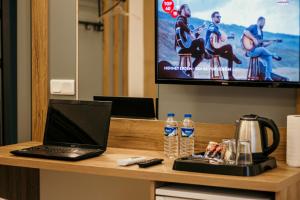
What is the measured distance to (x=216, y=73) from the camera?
2.63 m

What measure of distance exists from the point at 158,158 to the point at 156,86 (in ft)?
1.46

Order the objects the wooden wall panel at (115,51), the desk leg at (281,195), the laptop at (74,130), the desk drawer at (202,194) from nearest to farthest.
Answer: the desk leg at (281,195) → the desk drawer at (202,194) → the laptop at (74,130) → the wooden wall panel at (115,51)

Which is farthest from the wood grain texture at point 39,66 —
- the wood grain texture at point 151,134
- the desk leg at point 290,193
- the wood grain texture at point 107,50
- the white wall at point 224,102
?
the desk leg at point 290,193

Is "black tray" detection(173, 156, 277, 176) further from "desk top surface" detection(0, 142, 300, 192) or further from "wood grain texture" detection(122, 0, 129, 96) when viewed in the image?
"wood grain texture" detection(122, 0, 129, 96)

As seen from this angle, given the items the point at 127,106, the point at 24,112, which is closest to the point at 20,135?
the point at 24,112

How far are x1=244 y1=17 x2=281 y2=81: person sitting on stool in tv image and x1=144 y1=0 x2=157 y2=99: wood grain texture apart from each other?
1.80ft

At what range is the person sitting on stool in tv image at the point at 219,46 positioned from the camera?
2590 mm

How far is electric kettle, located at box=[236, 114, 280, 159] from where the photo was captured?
2.33 meters

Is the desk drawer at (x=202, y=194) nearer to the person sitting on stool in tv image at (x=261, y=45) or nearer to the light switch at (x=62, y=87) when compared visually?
the person sitting on stool in tv image at (x=261, y=45)

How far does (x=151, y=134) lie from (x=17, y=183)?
96cm

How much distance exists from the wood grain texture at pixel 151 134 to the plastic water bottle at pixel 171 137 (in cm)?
11

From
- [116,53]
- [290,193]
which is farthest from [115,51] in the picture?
[290,193]

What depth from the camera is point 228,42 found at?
259 centimetres

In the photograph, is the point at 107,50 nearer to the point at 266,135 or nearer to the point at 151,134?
the point at 151,134
